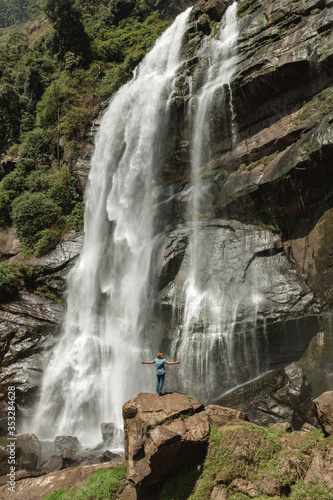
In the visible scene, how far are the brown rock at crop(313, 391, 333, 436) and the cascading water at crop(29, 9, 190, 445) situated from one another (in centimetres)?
842

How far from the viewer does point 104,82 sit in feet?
88.1

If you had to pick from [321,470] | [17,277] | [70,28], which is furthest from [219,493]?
[70,28]

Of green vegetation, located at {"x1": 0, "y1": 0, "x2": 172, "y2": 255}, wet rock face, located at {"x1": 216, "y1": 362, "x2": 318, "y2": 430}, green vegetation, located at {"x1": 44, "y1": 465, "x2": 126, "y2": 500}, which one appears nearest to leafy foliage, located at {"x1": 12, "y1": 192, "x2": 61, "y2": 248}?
green vegetation, located at {"x1": 0, "y1": 0, "x2": 172, "y2": 255}

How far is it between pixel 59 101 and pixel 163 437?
90.2 feet

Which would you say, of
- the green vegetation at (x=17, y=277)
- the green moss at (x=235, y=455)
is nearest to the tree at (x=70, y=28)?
the green vegetation at (x=17, y=277)

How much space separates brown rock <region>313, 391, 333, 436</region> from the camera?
5559 mm

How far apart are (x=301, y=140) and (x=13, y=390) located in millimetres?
15050

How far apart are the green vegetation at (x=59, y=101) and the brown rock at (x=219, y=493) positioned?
1579 centimetres

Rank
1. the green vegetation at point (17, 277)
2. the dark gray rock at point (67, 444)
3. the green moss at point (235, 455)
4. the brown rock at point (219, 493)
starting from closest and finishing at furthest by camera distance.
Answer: the brown rock at point (219, 493) → the green moss at point (235, 455) → the dark gray rock at point (67, 444) → the green vegetation at point (17, 277)

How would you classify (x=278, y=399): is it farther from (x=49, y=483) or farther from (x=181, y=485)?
(x=49, y=483)

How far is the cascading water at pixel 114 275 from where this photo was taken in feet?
44.0

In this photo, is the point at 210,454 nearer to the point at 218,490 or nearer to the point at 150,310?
the point at 218,490

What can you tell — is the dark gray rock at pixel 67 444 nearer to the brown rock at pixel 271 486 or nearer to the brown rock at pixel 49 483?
the brown rock at pixel 49 483

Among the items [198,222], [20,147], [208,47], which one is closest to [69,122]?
[20,147]
